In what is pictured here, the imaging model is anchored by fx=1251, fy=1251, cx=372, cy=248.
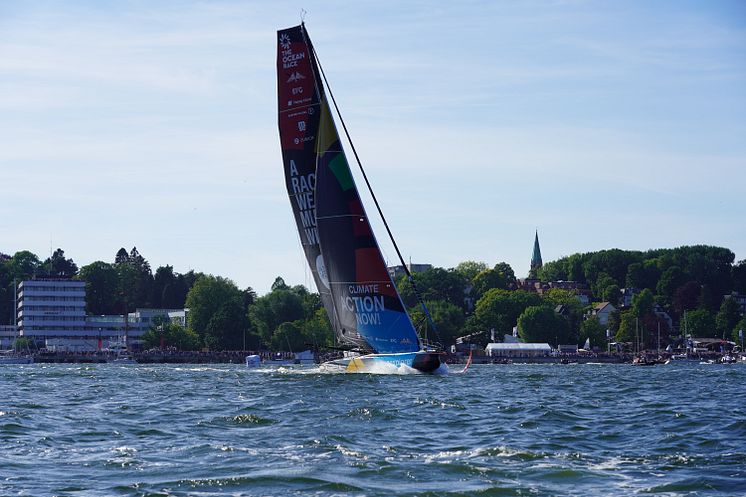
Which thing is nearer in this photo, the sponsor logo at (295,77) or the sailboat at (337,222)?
the sailboat at (337,222)

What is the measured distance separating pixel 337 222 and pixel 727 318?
430 feet

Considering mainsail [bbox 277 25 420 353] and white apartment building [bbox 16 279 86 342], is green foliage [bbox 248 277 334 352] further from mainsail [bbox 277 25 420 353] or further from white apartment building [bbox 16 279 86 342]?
mainsail [bbox 277 25 420 353]

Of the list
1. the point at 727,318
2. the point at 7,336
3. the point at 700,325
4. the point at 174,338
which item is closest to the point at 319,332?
the point at 174,338

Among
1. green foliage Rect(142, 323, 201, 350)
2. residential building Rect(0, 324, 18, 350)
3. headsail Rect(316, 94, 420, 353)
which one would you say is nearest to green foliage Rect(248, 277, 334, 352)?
green foliage Rect(142, 323, 201, 350)

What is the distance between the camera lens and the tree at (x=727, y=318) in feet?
584

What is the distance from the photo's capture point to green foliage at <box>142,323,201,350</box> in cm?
15625

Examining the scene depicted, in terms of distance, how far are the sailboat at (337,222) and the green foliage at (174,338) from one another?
98.3 meters

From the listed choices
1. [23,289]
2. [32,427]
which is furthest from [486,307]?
[32,427]

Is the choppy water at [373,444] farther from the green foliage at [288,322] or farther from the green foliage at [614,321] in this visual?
the green foliage at [614,321]

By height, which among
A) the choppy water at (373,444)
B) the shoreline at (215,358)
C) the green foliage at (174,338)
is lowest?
the choppy water at (373,444)

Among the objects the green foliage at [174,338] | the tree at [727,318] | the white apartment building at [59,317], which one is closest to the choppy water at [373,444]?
the green foliage at [174,338]

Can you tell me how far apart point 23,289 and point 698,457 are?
564 ft

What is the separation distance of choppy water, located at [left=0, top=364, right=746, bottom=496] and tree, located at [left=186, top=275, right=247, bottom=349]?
108206 millimetres

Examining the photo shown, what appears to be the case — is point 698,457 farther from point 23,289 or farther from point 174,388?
point 23,289
